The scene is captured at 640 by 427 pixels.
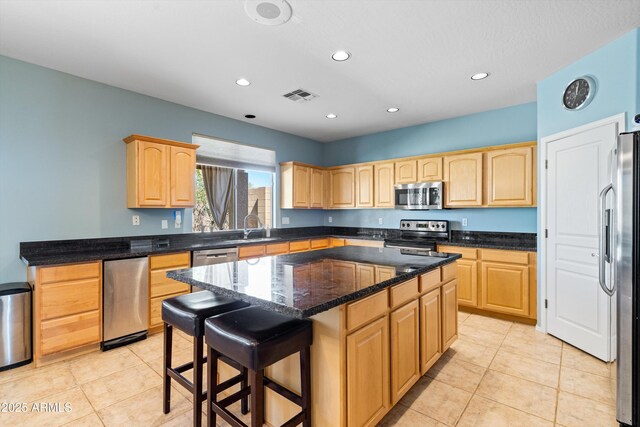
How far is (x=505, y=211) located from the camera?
4.19 metres

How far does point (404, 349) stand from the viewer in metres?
2.05

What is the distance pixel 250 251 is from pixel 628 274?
376cm

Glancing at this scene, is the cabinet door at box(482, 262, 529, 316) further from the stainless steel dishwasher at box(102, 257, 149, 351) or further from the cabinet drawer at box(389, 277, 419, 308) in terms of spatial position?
the stainless steel dishwasher at box(102, 257, 149, 351)

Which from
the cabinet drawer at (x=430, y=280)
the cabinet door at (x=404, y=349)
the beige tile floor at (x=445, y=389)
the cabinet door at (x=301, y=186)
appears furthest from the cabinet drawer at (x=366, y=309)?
the cabinet door at (x=301, y=186)

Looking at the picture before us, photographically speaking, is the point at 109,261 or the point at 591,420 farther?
the point at 109,261

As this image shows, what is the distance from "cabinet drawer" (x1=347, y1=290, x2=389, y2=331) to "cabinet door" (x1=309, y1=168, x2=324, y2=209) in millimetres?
3960

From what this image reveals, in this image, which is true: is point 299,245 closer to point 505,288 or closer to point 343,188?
point 343,188

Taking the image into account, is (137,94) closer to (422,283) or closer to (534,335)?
(422,283)

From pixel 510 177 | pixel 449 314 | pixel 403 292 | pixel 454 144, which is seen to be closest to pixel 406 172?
pixel 454 144

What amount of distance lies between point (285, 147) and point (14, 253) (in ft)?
12.8

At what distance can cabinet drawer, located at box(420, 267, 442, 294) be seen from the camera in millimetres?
2275

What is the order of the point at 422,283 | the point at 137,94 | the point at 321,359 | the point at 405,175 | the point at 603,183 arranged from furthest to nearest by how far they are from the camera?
1. the point at 405,175
2. the point at 137,94
3. the point at 603,183
4. the point at 422,283
5. the point at 321,359

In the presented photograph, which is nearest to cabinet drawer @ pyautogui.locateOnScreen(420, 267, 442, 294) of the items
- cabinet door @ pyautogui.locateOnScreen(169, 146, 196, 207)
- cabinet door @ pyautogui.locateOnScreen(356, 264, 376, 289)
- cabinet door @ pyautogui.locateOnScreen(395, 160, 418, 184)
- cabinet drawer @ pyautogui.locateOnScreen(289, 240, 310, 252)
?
cabinet door @ pyautogui.locateOnScreen(356, 264, 376, 289)

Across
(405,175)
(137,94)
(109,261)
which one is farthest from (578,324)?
(137,94)
